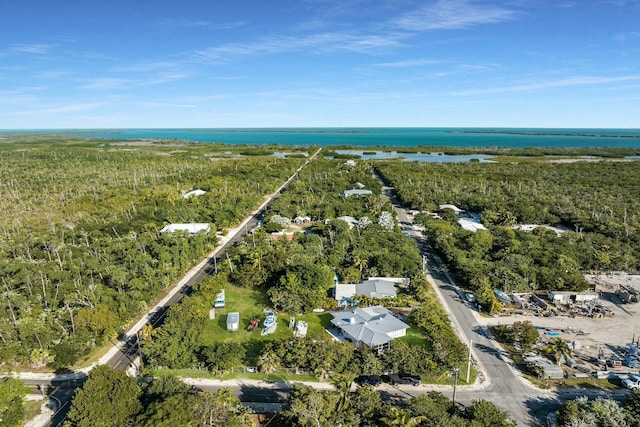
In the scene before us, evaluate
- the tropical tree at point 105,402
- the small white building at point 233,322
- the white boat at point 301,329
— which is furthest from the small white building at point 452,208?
the tropical tree at point 105,402

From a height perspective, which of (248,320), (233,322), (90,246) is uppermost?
(90,246)

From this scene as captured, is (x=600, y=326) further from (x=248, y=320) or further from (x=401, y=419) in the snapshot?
(x=248, y=320)

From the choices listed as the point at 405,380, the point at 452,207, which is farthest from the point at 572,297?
the point at 452,207

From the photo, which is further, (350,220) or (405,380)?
(350,220)

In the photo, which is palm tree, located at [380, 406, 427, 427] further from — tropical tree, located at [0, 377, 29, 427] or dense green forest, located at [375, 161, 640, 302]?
dense green forest, located at [375, 161, 640, 302]

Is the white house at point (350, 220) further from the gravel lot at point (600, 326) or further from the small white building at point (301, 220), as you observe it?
the gravel lot at point (600, 326)

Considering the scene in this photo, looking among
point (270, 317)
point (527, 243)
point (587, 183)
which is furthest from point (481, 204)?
point (270, 317)
